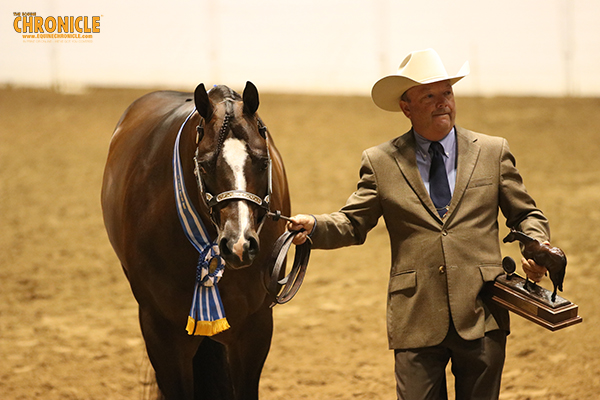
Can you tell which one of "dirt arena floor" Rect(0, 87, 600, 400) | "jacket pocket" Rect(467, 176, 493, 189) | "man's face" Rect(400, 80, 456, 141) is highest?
"man's face" Rect(400, 80, 456, 141)

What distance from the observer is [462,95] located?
9.74 m

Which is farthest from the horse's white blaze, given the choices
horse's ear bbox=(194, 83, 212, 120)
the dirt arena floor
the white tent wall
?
the white tent wall

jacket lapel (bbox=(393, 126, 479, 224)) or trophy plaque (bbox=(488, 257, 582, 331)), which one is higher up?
jacket lapel (bbox=(393, 126, 479, 224))

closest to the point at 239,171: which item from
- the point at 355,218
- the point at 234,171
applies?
the point at 234,171

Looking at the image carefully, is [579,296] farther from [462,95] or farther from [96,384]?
[462,95]

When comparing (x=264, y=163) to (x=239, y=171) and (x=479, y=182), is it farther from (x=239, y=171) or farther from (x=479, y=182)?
(x=479, y=182)

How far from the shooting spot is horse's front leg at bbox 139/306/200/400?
8.23ft

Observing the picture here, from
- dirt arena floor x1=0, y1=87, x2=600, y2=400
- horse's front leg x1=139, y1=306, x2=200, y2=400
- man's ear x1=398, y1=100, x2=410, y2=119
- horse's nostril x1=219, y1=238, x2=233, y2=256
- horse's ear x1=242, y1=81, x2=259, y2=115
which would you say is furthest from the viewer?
dirt arena floor x1=0, y1=87, x2=600, y2=400

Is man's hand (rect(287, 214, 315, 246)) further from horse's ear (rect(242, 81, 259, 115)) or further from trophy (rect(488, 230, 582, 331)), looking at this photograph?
trophy (rect(488, 230, 582, 331))

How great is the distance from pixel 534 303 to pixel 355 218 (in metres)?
0.67

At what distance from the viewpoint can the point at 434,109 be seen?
2.10 m

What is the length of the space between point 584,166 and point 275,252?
645 cm

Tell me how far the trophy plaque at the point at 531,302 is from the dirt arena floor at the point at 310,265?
1602 millimetres

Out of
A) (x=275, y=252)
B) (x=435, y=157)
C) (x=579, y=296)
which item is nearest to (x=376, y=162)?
(x=435, y=157)
